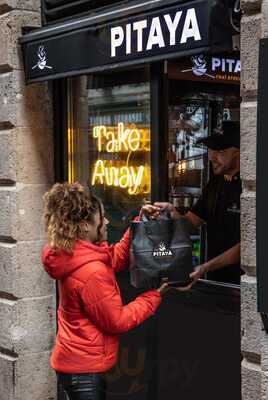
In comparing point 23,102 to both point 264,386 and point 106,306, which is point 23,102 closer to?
point 106,306

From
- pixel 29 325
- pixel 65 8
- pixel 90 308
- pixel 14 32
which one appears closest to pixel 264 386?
pixel 90 308

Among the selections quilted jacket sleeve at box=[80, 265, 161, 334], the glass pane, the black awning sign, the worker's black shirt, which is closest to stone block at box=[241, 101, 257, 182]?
the black awning sign

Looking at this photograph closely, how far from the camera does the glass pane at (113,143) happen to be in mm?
5457

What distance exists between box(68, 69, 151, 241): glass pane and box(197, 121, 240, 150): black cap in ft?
1.50

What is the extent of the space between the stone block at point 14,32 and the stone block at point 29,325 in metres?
1.98

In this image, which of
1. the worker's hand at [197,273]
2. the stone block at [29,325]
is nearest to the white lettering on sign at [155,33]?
the worker's hand at [197,273]

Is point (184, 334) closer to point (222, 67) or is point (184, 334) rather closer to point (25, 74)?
point (222, 67)

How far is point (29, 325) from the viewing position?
245 inches

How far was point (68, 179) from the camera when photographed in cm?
628

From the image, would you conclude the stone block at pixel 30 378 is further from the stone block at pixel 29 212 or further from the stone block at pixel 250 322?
the stone block at pixel 250 322

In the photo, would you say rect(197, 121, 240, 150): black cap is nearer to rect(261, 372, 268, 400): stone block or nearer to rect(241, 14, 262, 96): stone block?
rect(241, 14, 262, 96): stone block

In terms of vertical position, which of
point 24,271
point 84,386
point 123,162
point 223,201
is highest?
point 123,162

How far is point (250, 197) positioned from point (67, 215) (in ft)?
3.21

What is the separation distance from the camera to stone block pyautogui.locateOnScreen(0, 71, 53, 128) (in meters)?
6.11
